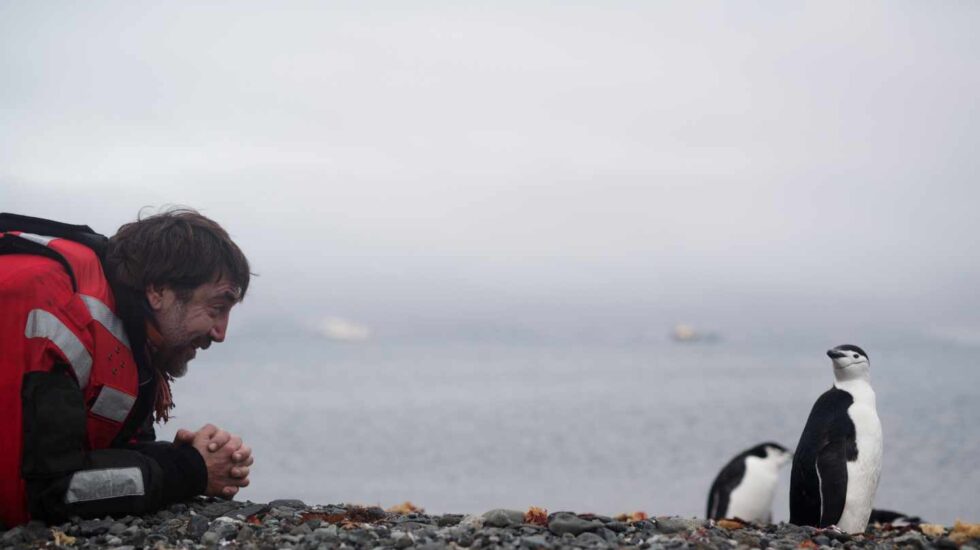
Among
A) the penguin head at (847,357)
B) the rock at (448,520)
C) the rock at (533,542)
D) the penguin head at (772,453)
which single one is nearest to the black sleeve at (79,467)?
the rock at (448,520)

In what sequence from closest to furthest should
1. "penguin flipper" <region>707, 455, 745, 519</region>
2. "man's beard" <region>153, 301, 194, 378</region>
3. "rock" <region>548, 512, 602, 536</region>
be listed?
"rock" <region>548, 512, 602, 536</region>
"man's beard" <region>153, 301, 194, 378</region>
"penguin flipper" <region>707, 455, 745, 519</region>

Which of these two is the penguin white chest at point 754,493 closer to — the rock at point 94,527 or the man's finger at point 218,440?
the man's finger at point 218,440

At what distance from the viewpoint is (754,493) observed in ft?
34.0

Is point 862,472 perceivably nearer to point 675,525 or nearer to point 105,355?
point 675,525

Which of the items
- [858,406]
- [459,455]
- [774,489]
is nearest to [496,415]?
[459,455]

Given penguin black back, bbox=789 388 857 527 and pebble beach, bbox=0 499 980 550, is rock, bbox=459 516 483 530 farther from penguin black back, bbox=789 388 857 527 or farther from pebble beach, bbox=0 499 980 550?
penguin black back, bbox=789 388 857 527

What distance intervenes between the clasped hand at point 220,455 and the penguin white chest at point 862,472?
2654 millimetres

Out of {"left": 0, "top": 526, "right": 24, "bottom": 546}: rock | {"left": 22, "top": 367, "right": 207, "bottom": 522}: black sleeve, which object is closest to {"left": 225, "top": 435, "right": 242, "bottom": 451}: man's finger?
{"left": 22, "top": 367, "right": 207, "bottom": 522}: black sleeve

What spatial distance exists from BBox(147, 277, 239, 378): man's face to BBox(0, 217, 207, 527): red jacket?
12 centimetres

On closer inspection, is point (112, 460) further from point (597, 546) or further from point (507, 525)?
point (597, 546)

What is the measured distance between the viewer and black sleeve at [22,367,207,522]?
311cm

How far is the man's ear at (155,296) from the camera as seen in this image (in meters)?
3.42

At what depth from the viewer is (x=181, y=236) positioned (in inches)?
135

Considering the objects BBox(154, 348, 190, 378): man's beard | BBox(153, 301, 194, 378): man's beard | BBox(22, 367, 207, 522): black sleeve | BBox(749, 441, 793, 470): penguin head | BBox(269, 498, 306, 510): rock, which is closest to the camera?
BBox(22, 367, 207, 522): black sleeve
